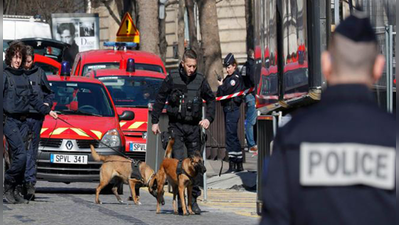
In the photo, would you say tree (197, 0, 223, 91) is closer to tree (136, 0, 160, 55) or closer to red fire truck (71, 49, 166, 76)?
red fire truck (71, 49, 166, 76)

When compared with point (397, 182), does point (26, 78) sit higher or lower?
higher

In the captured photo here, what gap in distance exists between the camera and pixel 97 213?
38.4 ft

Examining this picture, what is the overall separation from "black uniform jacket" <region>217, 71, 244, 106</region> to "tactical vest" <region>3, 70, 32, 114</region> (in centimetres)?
586

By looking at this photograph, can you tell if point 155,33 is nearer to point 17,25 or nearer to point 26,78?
point 17,25

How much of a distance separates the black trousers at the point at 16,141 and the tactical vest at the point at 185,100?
1.86m

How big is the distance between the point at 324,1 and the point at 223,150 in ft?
34.6

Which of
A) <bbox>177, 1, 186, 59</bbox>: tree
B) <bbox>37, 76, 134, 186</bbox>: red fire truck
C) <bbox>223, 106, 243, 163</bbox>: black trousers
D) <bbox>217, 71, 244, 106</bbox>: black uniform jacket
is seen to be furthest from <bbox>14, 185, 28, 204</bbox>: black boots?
<bbox>177, 1, 186, 59</bbox>: tree

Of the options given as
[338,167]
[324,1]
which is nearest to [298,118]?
[338,167]

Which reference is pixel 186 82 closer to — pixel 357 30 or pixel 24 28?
pixel 357 30

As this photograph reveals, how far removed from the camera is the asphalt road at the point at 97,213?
35.4 feet

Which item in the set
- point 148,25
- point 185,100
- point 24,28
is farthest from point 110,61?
point 24,28

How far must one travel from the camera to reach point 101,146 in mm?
15102

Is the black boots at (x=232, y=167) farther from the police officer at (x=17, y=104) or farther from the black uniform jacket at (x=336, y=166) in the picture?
the black uniform jacket at (x=336, y=166)

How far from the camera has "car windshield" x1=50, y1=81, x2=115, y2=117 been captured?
1570 cm
